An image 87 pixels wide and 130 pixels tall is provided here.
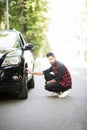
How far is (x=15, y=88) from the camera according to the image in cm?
1033

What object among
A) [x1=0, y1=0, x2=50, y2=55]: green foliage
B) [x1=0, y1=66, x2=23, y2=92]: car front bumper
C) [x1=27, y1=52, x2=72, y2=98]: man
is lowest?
[x1=0, y1=0, x2=50, y2=55]: green foliage

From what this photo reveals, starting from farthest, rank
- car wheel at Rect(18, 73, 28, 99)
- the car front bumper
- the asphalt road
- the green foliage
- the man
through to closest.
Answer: the green foliage → the man → car wheel at Rect(18, 73, 28, 99) → the car front bumper → the asphalt road

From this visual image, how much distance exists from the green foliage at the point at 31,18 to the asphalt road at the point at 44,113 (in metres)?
23.4

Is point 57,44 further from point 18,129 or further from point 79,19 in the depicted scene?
point 18,129

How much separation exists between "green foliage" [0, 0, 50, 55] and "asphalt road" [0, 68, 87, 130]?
23385 mm

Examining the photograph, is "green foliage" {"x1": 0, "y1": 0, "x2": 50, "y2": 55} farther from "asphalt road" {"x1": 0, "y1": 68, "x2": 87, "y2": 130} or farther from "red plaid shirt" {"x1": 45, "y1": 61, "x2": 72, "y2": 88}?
"asphalt road" {"x1": 0, "y1": 68, "x2": 87, "y2": 130}

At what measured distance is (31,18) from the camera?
35281 mm

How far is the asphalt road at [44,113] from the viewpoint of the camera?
739 centimetres

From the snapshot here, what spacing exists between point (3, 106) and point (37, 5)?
25.9 meters

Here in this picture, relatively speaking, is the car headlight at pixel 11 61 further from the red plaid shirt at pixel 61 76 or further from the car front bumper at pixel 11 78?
the red plaid shirt at pixel 61 76

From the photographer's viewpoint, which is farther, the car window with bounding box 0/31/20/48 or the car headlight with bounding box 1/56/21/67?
the car window with bounding box 0/31/20/48

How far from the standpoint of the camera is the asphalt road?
24.3ft

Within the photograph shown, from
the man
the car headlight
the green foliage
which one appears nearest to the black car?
the car headlight

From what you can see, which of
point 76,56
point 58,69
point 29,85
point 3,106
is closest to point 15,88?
point 3,106
